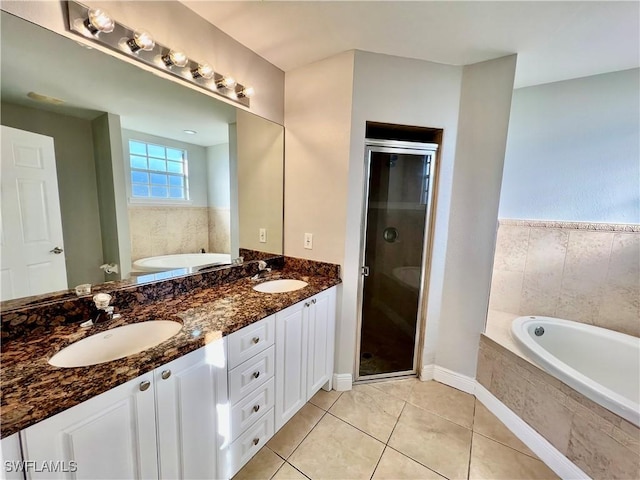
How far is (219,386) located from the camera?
1.09 m

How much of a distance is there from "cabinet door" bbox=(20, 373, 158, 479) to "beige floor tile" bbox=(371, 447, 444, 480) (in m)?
1.09

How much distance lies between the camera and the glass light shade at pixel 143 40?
115cm

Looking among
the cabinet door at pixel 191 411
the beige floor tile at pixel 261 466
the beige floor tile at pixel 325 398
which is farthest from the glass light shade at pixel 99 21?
the beige floor tile at pixel 325 398

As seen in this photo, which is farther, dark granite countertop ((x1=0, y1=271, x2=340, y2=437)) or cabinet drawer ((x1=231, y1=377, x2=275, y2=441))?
cabinet drawer ((x1=231, y1=377, x2=275, y2=441))

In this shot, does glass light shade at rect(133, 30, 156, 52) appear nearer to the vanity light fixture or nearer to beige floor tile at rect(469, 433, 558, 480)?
Answer: the vanity light fixture

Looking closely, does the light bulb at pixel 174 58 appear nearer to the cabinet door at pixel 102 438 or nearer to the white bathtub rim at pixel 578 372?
the cabinet door at pixel 102 438

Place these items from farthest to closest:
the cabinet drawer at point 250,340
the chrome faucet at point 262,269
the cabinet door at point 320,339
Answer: the chrome faucet at point 262,269 → the cabinet door at point 320,339 → the cabinet drawer at point 250,340

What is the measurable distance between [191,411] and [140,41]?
158 centimetres

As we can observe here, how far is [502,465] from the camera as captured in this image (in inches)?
55.6

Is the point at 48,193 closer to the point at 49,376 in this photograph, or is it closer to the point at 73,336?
the point at 73,336

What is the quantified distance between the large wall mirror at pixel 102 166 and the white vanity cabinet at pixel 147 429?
61cm

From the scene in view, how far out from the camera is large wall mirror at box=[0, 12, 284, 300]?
95cm

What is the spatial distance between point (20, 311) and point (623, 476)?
102 inches

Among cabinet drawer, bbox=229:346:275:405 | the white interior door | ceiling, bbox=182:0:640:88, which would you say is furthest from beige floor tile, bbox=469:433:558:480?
ceiling, bbox=182:0:640:88
